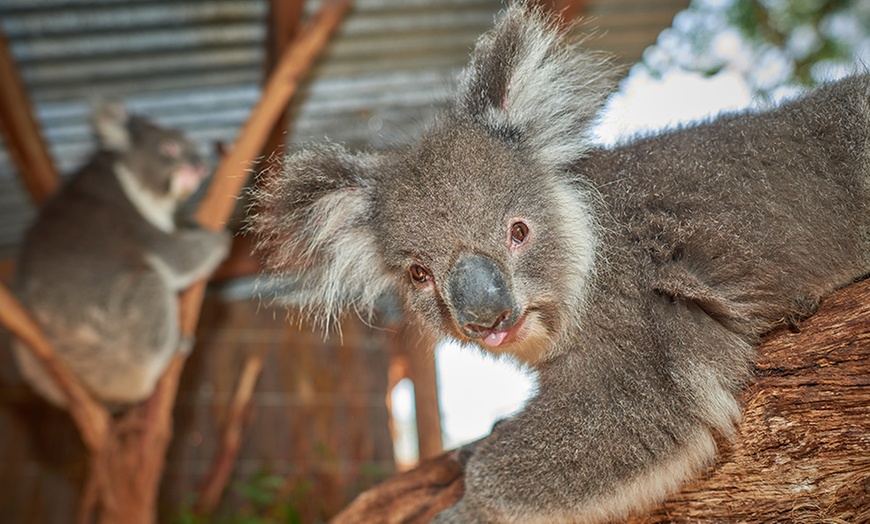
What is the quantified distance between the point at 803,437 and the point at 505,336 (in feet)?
3.52

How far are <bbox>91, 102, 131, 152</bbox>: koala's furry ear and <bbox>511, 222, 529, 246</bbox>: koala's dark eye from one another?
5.31 m

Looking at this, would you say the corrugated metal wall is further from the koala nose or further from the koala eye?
the koala nose

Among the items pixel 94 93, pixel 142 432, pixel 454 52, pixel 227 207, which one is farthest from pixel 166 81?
pixel 142 432

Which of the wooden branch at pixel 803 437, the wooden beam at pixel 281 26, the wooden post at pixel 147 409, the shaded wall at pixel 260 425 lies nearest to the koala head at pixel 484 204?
the wooden branch at pixel 803 437

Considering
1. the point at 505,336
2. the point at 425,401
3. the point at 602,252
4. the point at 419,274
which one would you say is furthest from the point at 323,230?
the point at 425,401

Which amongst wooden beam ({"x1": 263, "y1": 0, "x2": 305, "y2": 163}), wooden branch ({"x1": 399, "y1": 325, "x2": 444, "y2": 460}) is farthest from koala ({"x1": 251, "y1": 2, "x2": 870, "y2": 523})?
wooden branch ({"x1": 399, "y1": 325, "x2": 444, "y2": 460})

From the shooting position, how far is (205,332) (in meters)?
9.25

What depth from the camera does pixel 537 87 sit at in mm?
3117

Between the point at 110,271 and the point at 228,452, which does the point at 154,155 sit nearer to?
the point at 110,271

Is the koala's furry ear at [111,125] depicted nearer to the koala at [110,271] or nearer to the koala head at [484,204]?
the koala at [110,271]

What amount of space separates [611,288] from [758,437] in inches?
28.7

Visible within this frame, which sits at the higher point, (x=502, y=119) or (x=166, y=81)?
(x=166, y=81)

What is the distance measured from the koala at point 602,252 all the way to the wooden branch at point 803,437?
0.09 metres

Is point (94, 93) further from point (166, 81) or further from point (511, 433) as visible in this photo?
point (511, 433)
